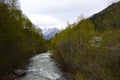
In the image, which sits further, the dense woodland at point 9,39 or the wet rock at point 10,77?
the wet rock at point 10,77

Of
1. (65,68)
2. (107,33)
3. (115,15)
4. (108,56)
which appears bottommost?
(65,68)

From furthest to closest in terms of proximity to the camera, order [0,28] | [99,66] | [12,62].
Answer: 1. [12,62]
2. [0,28]
3. [99,66]

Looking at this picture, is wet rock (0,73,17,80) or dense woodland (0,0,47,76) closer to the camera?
dense woodland (0,0,47,76)

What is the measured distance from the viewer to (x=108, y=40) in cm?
1642

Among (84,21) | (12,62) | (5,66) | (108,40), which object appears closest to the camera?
(108,40)

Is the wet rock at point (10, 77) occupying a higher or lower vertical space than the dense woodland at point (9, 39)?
lower

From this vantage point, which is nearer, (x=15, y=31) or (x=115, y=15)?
(x=115, y=15)

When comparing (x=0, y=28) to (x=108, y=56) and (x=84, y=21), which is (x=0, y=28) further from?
(x=84, y=21)

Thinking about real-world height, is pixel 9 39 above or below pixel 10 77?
above

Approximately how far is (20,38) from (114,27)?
18212mm

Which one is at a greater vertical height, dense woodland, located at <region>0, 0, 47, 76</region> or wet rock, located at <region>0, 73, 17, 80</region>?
dense woodland, located at <region>0, 0, 47, 76</region>

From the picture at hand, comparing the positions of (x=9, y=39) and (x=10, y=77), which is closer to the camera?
(x=9, y=39)

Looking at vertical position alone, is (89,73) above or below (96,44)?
below

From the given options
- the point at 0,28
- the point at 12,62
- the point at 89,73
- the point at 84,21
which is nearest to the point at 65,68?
the point at 12,62
